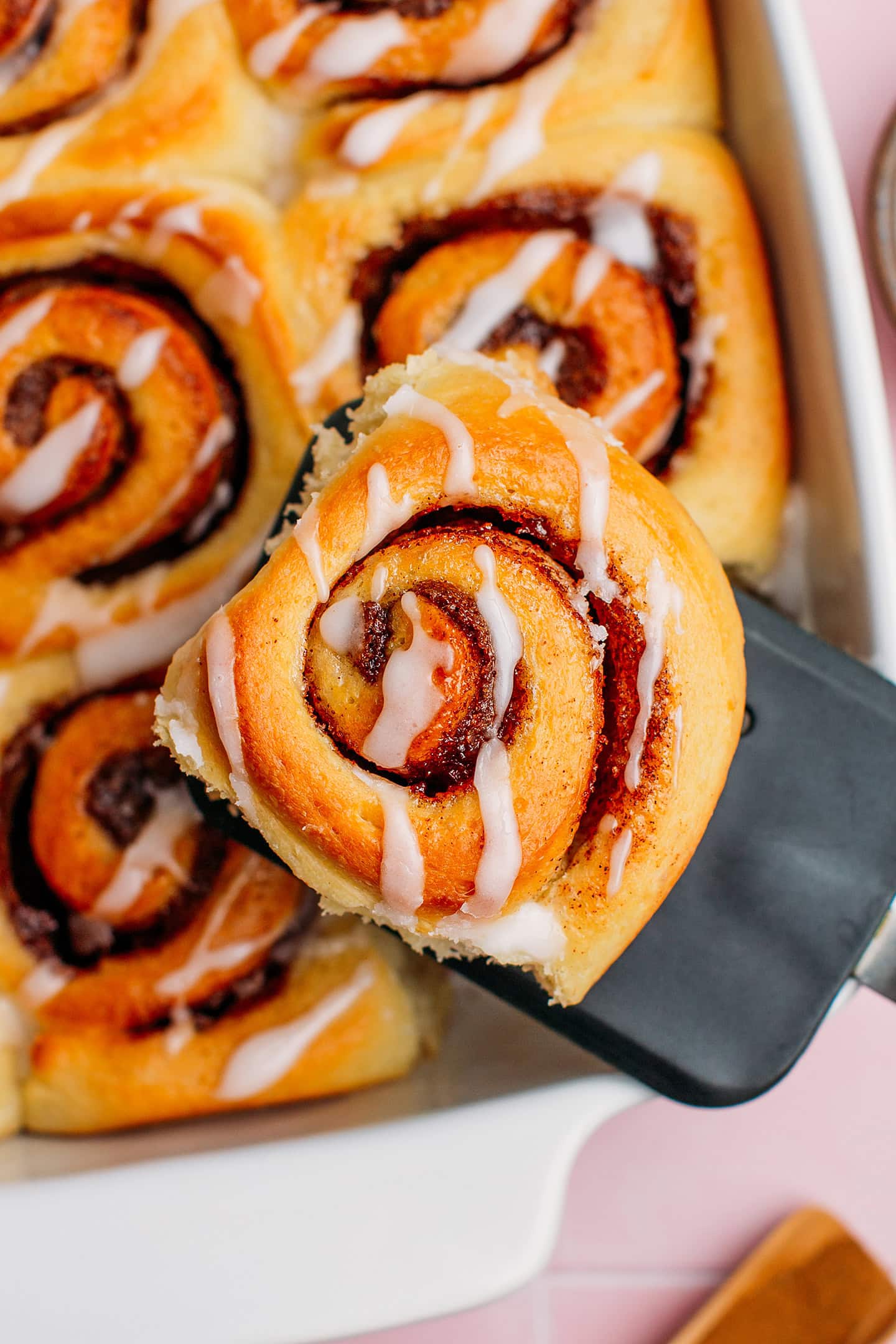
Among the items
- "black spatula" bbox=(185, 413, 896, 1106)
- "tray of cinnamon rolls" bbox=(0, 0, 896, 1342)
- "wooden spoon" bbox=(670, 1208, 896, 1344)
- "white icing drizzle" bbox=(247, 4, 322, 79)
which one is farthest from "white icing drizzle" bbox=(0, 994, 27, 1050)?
"white icing drizzle" bbox=(247, 4, 322, 79)

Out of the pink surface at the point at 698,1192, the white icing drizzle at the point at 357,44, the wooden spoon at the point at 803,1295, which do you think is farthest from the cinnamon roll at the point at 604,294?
the wooden spoon at the point at 803,1295

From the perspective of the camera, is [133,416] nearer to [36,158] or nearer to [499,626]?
[36,158]

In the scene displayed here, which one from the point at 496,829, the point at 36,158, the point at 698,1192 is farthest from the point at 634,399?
the point at 698,1192

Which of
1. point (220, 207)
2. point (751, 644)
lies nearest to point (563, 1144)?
point (751, 644)

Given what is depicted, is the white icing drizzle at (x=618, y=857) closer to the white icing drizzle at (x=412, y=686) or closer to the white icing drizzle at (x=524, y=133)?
the white icing drizzle at (x=412, y=686)

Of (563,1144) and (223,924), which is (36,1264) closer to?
(223,924)
